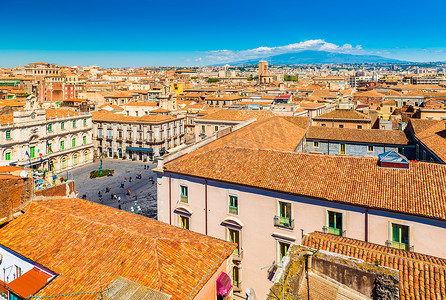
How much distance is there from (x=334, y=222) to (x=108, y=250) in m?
12.1

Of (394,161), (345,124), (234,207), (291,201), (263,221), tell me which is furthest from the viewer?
(345,124)

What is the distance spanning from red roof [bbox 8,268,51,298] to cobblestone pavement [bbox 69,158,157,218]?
23.9 metres

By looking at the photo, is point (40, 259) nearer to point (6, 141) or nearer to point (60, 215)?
point (60, 215)

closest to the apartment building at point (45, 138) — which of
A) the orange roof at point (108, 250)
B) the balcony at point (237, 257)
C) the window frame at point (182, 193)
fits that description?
the window frame at point (182, 193)

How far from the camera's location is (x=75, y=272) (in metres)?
11.5

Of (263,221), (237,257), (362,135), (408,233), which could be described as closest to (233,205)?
(263,221)

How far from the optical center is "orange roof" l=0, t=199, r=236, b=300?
35.9 ft

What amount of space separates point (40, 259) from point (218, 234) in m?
11.6

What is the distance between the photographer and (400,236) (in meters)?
16.4

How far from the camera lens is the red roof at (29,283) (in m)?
11.4

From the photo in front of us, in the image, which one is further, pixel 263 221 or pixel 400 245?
pixel 263 221

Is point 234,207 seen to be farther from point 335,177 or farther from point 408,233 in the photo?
point 408,233

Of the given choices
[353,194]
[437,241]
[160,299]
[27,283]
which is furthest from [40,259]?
[437,241]

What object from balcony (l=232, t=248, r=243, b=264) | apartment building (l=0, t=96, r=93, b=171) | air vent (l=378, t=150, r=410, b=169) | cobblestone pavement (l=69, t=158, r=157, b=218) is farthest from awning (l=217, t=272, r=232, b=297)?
apartment building (l=0, t=96, r=93, b=171)
